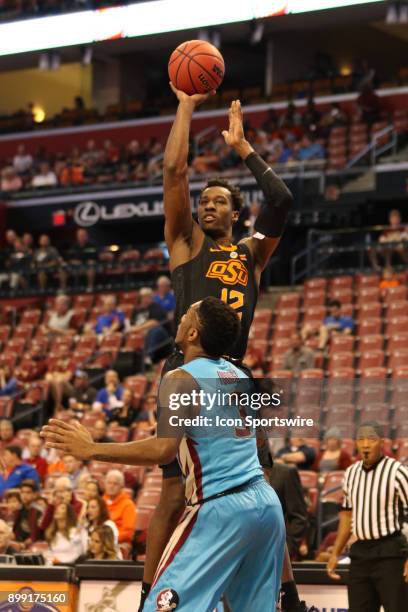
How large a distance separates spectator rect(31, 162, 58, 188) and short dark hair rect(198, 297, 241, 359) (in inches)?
774

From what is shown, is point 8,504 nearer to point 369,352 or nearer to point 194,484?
point 369,352

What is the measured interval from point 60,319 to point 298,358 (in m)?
5.83

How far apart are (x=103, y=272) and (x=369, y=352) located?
7.45 metres

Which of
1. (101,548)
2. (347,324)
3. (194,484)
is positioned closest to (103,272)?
(347,324)

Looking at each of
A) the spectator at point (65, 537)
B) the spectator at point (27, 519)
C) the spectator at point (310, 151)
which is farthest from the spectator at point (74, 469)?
the spectator at point (310, 151)

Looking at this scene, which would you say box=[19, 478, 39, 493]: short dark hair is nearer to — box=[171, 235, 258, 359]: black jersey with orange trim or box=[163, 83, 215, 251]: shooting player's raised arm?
box=[171, 235, 258, 359]: black jersey with orange trim

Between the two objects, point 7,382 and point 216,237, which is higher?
→ point 7,382

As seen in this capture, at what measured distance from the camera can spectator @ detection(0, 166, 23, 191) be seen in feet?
81.8

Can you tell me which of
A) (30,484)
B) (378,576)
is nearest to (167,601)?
(378,576)

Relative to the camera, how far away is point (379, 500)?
302 inches

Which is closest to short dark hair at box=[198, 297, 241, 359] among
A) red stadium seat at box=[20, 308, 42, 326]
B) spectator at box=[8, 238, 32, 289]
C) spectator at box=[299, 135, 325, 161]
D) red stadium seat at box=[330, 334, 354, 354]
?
red stadium seat at box=[330, 334, 354, 354]

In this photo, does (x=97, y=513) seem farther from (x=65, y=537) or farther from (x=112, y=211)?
(x=112, y=211)

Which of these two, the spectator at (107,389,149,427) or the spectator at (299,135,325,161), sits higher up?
the spectator at (299,135,325,161)

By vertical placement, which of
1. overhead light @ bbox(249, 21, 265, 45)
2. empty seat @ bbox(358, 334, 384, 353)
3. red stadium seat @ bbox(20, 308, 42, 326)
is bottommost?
empty seat @ bbox(358, 334, 384, 353)
